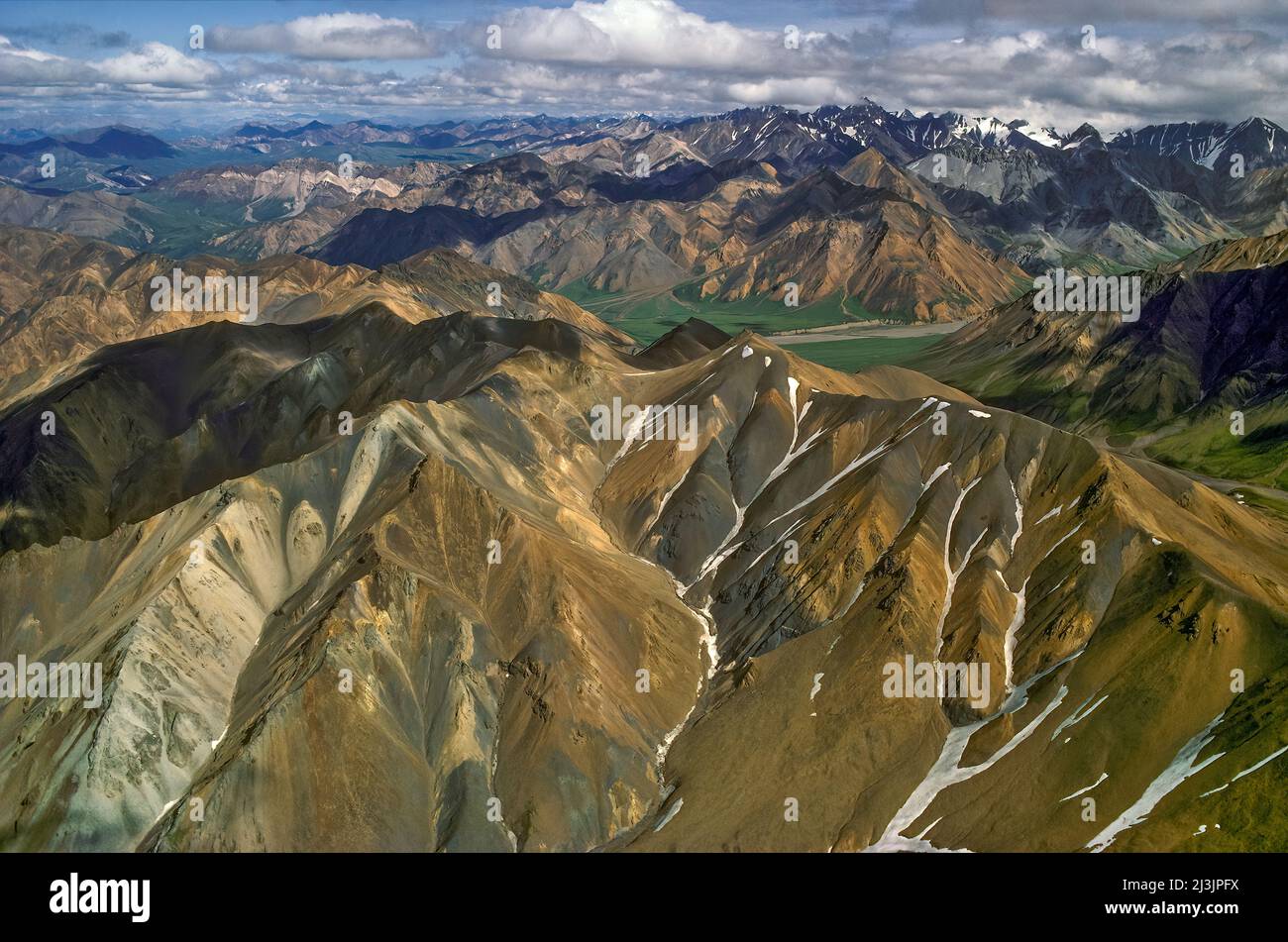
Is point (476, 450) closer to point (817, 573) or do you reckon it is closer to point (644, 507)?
point (644, 507)

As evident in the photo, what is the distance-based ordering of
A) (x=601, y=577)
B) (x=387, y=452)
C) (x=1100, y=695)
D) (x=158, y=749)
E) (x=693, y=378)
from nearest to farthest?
(x=1100, y=695) → (x=158, y=749) → (x=601, y=577) → (x=387, y=452) → (x=693, y=378)

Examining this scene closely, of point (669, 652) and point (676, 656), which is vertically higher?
point (669, 652)

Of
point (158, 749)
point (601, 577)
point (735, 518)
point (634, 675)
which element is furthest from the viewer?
point (735, 518)

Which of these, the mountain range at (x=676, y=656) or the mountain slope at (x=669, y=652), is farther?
the mountain slope at (x=669, y=652)

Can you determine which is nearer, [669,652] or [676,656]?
[669,652]

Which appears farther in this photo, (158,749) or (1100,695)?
(158,749)

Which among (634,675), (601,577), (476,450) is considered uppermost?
(476,450)

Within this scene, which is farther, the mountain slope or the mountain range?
the mountain slope
